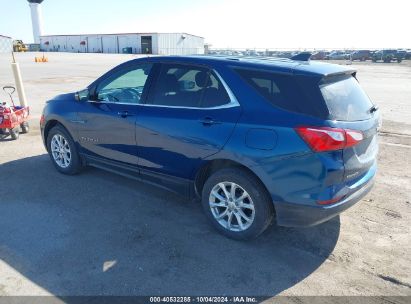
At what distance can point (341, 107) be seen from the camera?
3.17m

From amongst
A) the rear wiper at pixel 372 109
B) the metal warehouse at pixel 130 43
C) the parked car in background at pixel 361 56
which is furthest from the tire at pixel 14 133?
the metal warehouse at pixel 130 43

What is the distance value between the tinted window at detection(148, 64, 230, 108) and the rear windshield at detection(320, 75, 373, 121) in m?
0.94

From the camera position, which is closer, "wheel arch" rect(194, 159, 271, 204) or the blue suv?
the blue suv

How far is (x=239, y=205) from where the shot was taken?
3520 mm

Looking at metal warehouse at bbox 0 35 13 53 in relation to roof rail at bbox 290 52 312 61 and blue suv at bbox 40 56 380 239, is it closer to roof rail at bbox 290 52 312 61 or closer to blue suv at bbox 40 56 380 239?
blue suv at bbox 40 56 380 239

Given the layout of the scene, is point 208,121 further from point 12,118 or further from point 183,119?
point 12,118

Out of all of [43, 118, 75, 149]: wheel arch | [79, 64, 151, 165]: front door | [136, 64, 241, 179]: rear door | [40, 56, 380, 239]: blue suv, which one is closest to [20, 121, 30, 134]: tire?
[43, 118, 75, 149]: wheel arch

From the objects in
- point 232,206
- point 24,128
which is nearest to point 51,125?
point 24,128

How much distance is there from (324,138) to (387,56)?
165 ft

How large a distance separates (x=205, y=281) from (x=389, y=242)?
2.00 meters

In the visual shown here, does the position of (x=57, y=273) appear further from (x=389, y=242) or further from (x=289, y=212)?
(x=389, y=242)

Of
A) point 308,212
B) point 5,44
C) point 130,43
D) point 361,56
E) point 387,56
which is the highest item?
point 130,43

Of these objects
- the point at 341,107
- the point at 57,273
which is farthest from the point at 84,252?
the point at 341,107

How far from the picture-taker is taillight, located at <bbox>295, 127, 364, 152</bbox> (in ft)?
9.62
